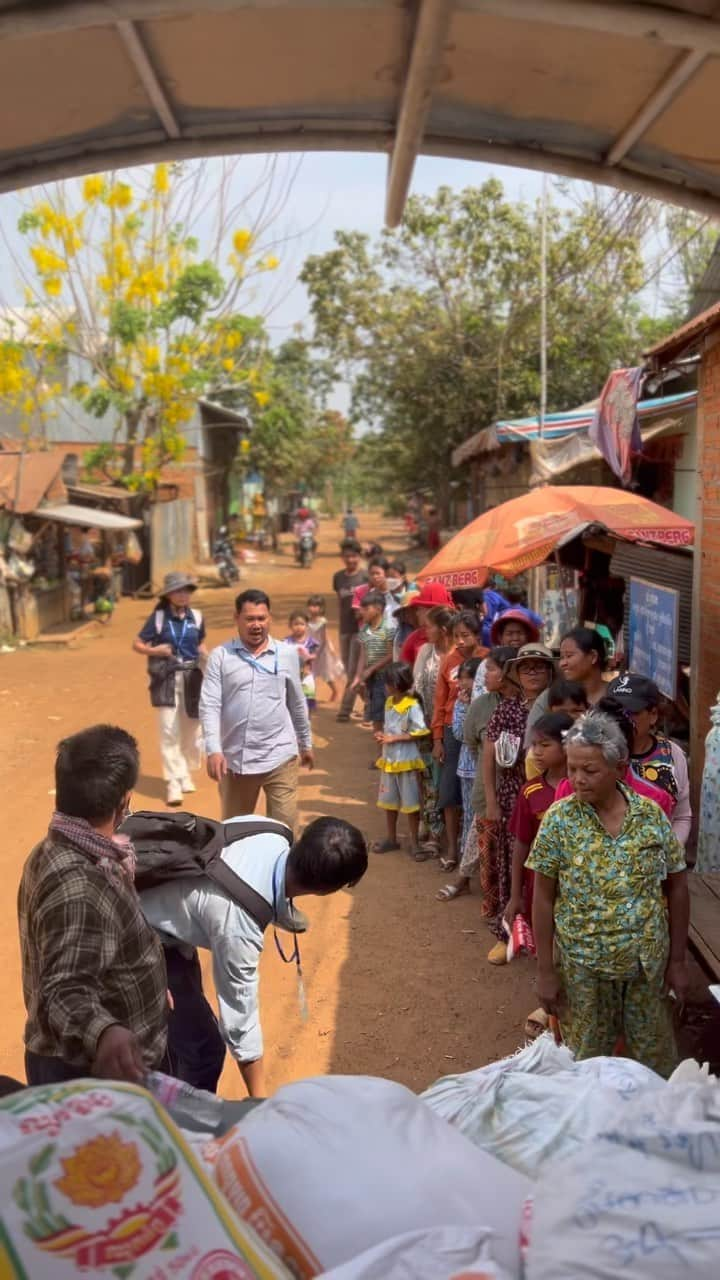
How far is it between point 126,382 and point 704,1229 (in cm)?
2334

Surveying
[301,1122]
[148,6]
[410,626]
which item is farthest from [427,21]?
[410,626]

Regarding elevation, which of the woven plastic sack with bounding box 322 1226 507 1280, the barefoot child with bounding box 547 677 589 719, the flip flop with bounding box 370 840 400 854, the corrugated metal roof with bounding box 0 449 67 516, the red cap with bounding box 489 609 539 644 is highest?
the corrugated metal roof with bounding box 0 449 67 516

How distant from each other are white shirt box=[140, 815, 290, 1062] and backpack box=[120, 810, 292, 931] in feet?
0.09

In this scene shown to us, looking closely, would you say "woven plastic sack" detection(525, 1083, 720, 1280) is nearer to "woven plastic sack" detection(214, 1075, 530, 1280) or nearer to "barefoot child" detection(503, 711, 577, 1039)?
"woven plastic sack" detection(214, 1075, 530, 1280)

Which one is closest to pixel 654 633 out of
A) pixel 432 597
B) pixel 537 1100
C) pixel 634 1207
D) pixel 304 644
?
pixel 432 597

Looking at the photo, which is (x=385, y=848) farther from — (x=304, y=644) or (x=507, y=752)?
(x=304, y=644)

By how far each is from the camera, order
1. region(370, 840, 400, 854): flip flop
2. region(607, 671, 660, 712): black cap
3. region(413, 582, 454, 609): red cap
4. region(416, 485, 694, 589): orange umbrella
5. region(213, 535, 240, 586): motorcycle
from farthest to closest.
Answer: region(213, 535, 240, 586): motorcycle, region(413, 582, 454, 609): red cap, region(370, 840, 400, 854): flip flop, region(416, 485, 694, 589): orange umbrella, region(607, 671, 660, 712): black cap

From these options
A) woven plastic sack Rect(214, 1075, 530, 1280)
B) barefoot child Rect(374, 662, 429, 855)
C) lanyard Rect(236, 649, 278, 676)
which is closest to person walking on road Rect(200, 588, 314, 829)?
lanyard Rect(236, 649, 278, 676)

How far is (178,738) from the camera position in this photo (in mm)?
7871

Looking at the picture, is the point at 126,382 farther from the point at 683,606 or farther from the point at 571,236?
the point at 683,606

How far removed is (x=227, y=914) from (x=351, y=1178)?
56.6 inches

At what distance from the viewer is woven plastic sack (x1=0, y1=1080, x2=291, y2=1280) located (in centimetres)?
121

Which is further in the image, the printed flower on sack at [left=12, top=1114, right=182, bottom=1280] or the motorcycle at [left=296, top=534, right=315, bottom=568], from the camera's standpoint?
the motorcycle at [left=296, top=534, right=315, bottom=568]

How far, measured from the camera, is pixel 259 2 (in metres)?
2.26
